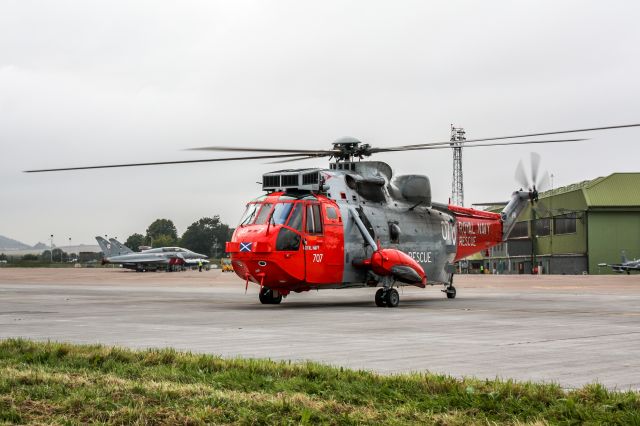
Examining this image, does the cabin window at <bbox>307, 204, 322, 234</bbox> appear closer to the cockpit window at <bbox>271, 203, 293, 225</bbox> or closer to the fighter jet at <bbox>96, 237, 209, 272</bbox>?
the cockpit window at <bbox>271, 203, 293, 225</bbox>

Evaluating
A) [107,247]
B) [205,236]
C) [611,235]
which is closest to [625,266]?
[611,235]

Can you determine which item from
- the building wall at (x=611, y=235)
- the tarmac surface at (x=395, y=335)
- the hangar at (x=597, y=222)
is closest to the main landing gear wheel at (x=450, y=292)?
the tarmac surface at (x=395, y=335)

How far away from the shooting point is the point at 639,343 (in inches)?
516

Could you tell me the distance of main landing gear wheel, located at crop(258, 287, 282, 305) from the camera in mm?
26297

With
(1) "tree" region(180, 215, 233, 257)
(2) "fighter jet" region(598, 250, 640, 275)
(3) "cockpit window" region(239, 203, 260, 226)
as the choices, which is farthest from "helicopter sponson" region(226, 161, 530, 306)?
A: (1) "tree" region(180, 215, 233, 257)

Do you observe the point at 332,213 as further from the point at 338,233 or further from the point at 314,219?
the point at 314,219

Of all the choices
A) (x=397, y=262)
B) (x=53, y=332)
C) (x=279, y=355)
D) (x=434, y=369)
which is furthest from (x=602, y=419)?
(x=397, y=262)

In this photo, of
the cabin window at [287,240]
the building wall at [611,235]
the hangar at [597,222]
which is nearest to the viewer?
the cabin window at [287,240]

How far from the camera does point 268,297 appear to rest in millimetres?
26422

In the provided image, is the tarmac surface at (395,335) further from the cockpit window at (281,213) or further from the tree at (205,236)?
the tree at (205,236)

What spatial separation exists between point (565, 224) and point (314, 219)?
303 ft

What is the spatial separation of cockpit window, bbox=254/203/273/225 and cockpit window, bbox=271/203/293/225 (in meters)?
0.21

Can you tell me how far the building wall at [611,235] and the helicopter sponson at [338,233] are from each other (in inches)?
3125

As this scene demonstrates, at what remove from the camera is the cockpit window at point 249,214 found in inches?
971
